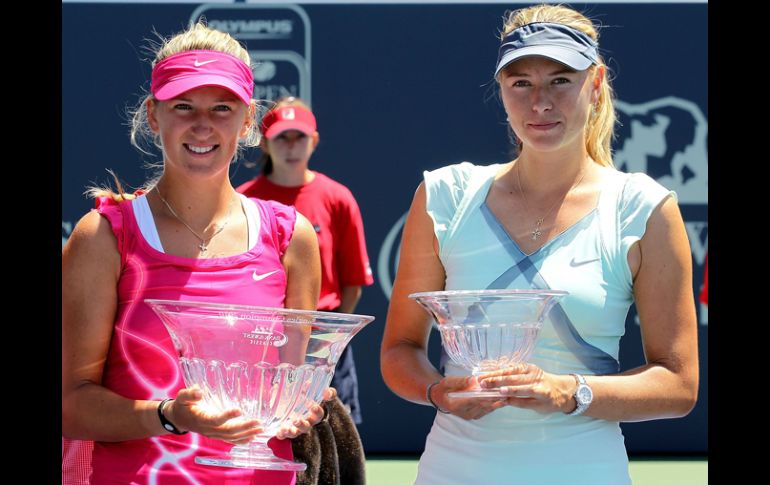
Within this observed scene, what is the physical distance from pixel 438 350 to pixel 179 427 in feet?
14.6

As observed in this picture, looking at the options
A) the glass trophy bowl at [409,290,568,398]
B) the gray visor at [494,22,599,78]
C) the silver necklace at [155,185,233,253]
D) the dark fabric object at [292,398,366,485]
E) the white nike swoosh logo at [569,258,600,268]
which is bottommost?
the dark fabric object at [292,398,366,485]

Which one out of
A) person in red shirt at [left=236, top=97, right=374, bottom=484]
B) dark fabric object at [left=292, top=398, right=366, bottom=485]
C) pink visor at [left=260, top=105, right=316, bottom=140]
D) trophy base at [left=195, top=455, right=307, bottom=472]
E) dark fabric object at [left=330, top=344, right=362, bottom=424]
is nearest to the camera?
trophy base at [left=195, top=455, right=307, bottom=472]

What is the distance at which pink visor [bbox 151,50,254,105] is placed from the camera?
7.18 ft

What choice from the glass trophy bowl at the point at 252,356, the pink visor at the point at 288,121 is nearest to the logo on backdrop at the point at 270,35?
the pink visor at the point at 288,121

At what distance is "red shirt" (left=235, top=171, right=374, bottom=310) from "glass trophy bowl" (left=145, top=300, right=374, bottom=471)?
348cm

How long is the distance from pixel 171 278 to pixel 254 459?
364 millimetres

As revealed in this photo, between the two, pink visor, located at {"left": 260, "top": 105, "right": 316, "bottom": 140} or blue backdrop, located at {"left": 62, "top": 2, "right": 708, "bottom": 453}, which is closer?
pink visor, located at {"left": 260, "top": 105, "right": 316, "bottom": 140}

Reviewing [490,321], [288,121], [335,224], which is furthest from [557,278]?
[288,121]

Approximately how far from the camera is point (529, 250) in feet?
7.16

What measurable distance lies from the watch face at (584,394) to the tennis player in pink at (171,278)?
0.44 metres

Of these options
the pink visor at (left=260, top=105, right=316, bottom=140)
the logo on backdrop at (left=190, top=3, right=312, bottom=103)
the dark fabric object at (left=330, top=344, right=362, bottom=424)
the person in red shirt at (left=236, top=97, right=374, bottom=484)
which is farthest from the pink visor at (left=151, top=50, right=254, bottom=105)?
the logo on backdrop at (left=190, top=3, right=312, bottom=103)

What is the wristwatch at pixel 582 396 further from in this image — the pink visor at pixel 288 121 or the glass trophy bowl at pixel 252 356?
the pink visor at pixel 288 121

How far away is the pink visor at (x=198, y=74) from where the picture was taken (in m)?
2.19

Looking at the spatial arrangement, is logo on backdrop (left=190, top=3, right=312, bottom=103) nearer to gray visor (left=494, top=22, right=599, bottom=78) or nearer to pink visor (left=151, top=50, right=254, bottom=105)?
pink visor (left=151, top=50, right=254, bottom=105)
